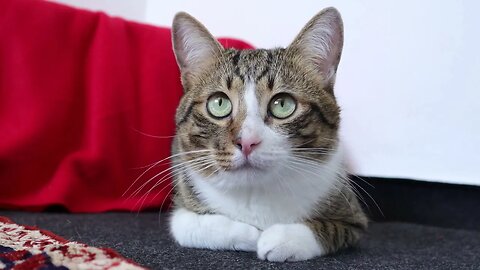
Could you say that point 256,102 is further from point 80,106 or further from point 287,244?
point 80,106

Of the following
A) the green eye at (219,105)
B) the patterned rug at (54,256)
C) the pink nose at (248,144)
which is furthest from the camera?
the green eye at (219,105)

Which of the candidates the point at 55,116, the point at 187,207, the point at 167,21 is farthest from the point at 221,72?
the point at 167,21

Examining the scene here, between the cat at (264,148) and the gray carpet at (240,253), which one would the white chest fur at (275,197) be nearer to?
the cat at (264,148)

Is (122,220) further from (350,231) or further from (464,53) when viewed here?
(464,53)

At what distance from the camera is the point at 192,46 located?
47.8 inches

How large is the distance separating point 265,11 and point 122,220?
1010 mm

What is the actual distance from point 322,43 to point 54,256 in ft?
2.54

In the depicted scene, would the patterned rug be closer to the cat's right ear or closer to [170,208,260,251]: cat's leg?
[170,208,260,251]: cat's leg

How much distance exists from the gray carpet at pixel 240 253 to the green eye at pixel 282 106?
12.8 inches

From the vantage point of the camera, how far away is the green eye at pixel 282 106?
1.03 metres

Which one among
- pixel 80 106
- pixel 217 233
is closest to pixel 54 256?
pixel 217 233

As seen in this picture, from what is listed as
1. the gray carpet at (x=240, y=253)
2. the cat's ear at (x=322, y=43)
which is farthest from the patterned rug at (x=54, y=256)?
the cat's ear at (x=322, y=43)

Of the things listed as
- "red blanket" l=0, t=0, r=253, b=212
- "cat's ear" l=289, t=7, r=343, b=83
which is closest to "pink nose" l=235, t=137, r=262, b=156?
"cat's ear" l=289, t=7, r=343, b=83

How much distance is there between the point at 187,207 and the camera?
4.01ft
